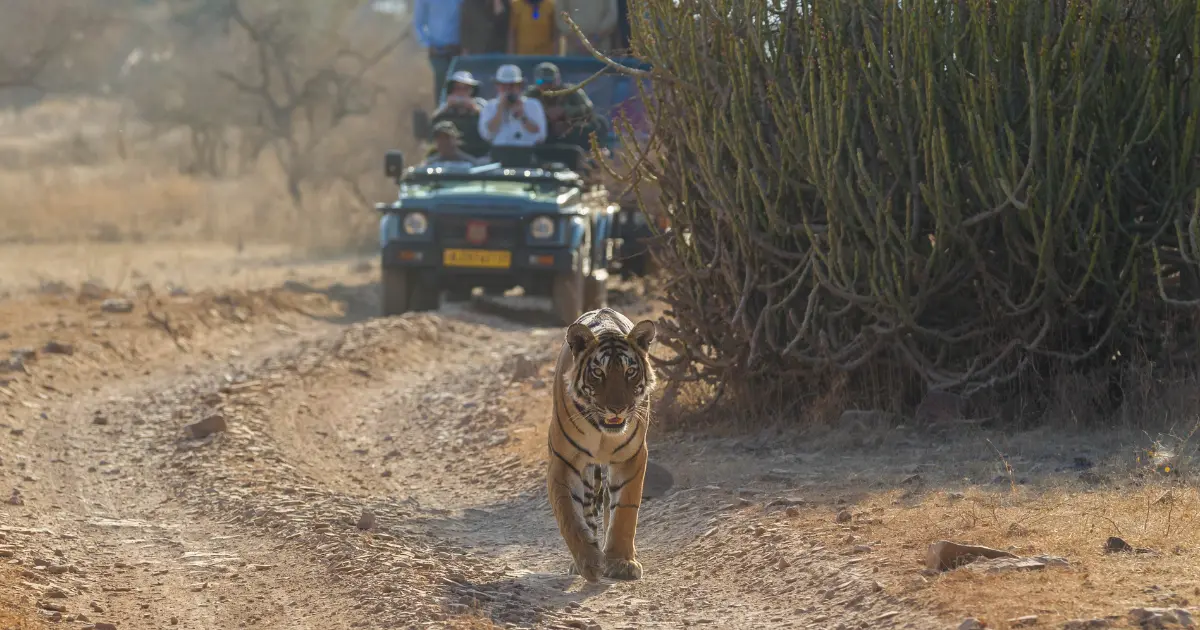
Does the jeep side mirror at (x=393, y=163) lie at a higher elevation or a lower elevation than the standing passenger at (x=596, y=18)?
lower

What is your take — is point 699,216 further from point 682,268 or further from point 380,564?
point 380,564

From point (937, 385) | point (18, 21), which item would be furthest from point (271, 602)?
point (18, 21)

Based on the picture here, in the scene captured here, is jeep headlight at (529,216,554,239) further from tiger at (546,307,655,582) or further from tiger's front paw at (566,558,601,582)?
tiger's front paw at (566,558,601,582)

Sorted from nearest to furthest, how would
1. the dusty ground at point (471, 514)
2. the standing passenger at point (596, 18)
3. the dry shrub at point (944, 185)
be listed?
the dusty ground at point (471, 514)
the dry shrub at point (944, 185)
the standing passenger at point (596, 18)

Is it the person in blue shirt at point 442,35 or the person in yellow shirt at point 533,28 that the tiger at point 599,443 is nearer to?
the person in yellow shirt at point 533,28

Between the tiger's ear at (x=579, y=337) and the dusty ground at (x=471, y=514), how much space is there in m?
0.89

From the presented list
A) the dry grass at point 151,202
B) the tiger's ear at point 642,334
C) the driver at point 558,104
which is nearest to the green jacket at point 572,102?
the driver at point 558,104

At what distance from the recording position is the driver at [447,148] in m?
14.7

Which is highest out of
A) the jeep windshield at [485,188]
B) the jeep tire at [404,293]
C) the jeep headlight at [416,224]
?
the jeep windshield at [485,188]

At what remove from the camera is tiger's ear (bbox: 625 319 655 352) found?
18.8 feet

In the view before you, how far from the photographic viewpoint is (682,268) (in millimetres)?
8867

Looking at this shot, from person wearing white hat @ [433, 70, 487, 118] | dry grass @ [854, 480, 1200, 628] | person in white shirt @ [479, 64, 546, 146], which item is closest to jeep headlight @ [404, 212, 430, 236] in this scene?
person in white shirt @ [479, 64, 546, 146]

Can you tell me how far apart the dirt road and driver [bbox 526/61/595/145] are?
2772 mm

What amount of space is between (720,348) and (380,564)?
3.25m
